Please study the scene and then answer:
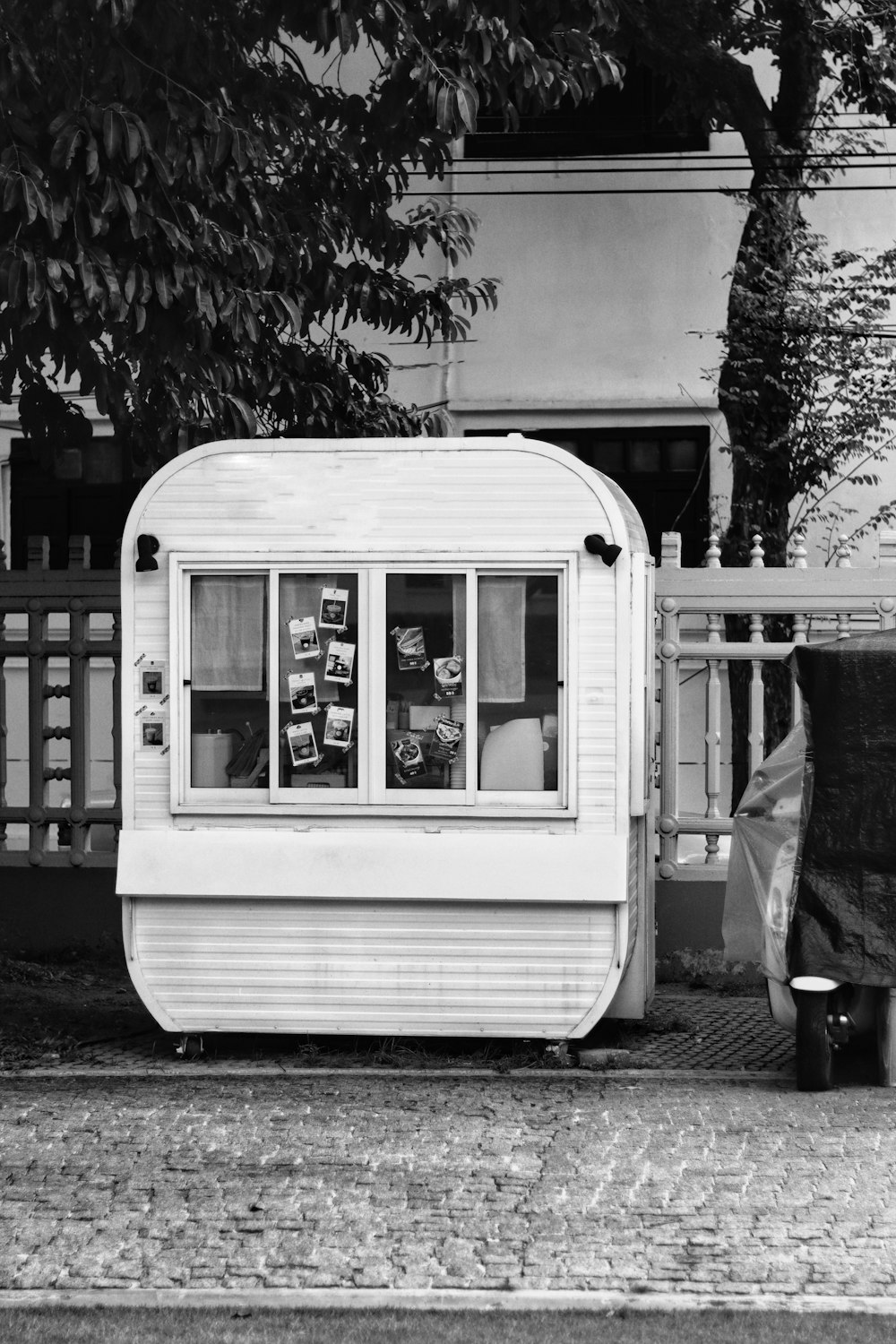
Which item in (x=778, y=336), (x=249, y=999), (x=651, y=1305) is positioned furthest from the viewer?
(x=778, y=336)

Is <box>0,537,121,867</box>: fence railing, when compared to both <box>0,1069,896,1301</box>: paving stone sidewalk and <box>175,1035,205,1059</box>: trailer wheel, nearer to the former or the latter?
<box>175,1035,205,1059</box>: trailer wheel

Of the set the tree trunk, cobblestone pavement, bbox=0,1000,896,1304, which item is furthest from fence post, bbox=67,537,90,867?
the tree trunk

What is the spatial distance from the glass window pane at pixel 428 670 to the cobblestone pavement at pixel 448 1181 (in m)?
1.32

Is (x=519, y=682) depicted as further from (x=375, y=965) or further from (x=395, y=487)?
(x=375, y=965)

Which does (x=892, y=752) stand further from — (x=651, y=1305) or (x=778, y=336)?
(x=778, y=336)

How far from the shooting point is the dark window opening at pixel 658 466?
14.8 m

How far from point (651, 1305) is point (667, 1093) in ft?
7.86

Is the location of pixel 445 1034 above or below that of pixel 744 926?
below

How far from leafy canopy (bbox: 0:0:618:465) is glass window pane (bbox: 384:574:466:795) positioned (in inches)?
64.7

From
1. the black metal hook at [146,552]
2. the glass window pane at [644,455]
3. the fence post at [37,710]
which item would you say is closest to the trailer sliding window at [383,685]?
the black metal hook at [146,552]

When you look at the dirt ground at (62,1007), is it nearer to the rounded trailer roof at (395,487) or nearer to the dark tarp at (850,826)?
the rounded trailer roof at (395,487)

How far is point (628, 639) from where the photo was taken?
7133 mm

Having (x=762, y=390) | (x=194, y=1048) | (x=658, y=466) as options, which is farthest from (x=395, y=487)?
(x=658, y=466)

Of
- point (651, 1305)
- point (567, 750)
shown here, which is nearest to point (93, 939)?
point (567, 750)
